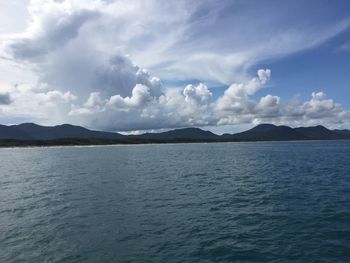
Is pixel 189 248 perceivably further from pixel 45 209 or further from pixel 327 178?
pixel 327 178

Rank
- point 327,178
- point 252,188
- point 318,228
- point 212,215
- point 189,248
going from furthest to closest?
point 327,178, point 252,188, point 212,215, point 318,228, point 189,248

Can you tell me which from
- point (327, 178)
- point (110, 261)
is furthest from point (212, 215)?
point (327, 178)

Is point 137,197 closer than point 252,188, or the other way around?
point 137,197

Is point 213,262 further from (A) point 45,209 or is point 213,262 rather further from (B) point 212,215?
(A) point 45,209

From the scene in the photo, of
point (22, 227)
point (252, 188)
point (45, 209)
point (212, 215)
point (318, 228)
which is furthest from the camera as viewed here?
point (252, 188)

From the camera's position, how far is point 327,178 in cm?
6925

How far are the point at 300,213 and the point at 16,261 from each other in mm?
30502

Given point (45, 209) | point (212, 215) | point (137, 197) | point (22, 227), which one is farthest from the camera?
point (137, 197)

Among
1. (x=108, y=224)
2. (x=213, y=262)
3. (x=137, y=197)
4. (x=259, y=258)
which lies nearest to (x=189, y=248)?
(x=213, y=262)

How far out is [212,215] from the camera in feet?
126

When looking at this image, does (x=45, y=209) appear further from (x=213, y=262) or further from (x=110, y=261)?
(x=213, y=262)

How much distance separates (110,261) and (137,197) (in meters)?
25.6

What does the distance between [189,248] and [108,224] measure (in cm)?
1118

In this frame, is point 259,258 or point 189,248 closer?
point 259,258
